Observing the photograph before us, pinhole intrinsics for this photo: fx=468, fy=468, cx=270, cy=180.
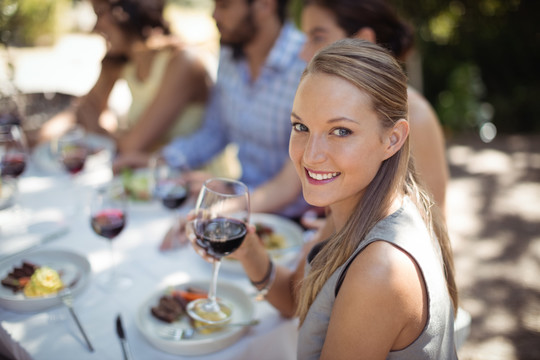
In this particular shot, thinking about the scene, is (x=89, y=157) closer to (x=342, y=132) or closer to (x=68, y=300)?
(x=68, y=300)

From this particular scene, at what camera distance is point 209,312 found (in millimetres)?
1425

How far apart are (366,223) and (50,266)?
1155mm

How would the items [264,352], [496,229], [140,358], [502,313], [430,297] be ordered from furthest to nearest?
1. [496,229]
2. [502,313]
3. [264,352]
4. [140,358]
5. [430,297]

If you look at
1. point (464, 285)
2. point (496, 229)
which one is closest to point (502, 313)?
point (464, 285)

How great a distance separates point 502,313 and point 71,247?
2739 mm

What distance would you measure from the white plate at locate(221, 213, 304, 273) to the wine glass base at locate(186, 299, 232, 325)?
0.73ft

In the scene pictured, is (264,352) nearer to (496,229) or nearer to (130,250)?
(130,250)

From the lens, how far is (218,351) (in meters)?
1.34

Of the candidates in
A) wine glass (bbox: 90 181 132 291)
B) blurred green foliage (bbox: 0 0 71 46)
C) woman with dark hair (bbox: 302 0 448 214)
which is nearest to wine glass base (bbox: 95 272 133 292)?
wine glass (bbox: 90 181 132 291)

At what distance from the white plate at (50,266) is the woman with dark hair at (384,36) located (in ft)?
4.35

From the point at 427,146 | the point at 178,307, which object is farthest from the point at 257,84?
the point at 178,307

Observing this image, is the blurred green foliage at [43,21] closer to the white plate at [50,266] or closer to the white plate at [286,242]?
the white plate at [50,266]

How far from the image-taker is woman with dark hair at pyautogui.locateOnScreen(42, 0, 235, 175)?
10.2 feet

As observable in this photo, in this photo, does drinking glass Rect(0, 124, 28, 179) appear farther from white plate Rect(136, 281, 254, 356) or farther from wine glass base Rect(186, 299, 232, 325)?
wine glass base Rect(186, 299, 232, 325)
